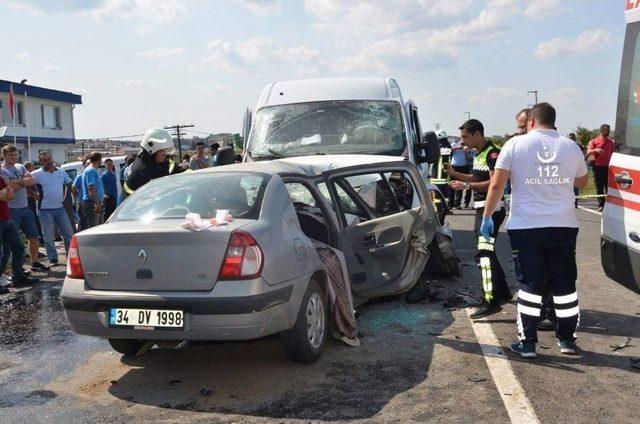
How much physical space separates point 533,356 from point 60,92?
42605mm

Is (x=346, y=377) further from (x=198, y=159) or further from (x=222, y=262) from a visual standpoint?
(x=198, y=159)

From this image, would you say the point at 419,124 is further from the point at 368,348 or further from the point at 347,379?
the point at 347,379

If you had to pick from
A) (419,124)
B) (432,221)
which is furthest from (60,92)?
(432,221)

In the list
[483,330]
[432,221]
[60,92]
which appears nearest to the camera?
[483,330]

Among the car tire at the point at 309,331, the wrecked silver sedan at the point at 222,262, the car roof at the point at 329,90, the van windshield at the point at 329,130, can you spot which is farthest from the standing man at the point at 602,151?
the car tire at the point at 309,331

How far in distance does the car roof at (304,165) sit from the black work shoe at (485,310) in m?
1.60

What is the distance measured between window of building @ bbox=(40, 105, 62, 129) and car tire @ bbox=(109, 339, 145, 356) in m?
39.4

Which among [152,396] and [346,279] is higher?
[346,279]

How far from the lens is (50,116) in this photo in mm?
42344

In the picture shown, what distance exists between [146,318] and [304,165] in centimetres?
201

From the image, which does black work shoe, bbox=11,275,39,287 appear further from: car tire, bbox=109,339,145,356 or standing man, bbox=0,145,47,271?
car tire, bbox=109,339,145,356

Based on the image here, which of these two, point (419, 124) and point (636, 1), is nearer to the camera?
point (636, 1)

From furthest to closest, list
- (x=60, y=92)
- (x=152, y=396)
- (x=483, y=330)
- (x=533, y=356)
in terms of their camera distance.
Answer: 1. (x=60, y=92)
2. (x=483, y=330)
3. (x=533, y=356)
4. (x=152, y=396)

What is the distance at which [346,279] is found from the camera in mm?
5297
